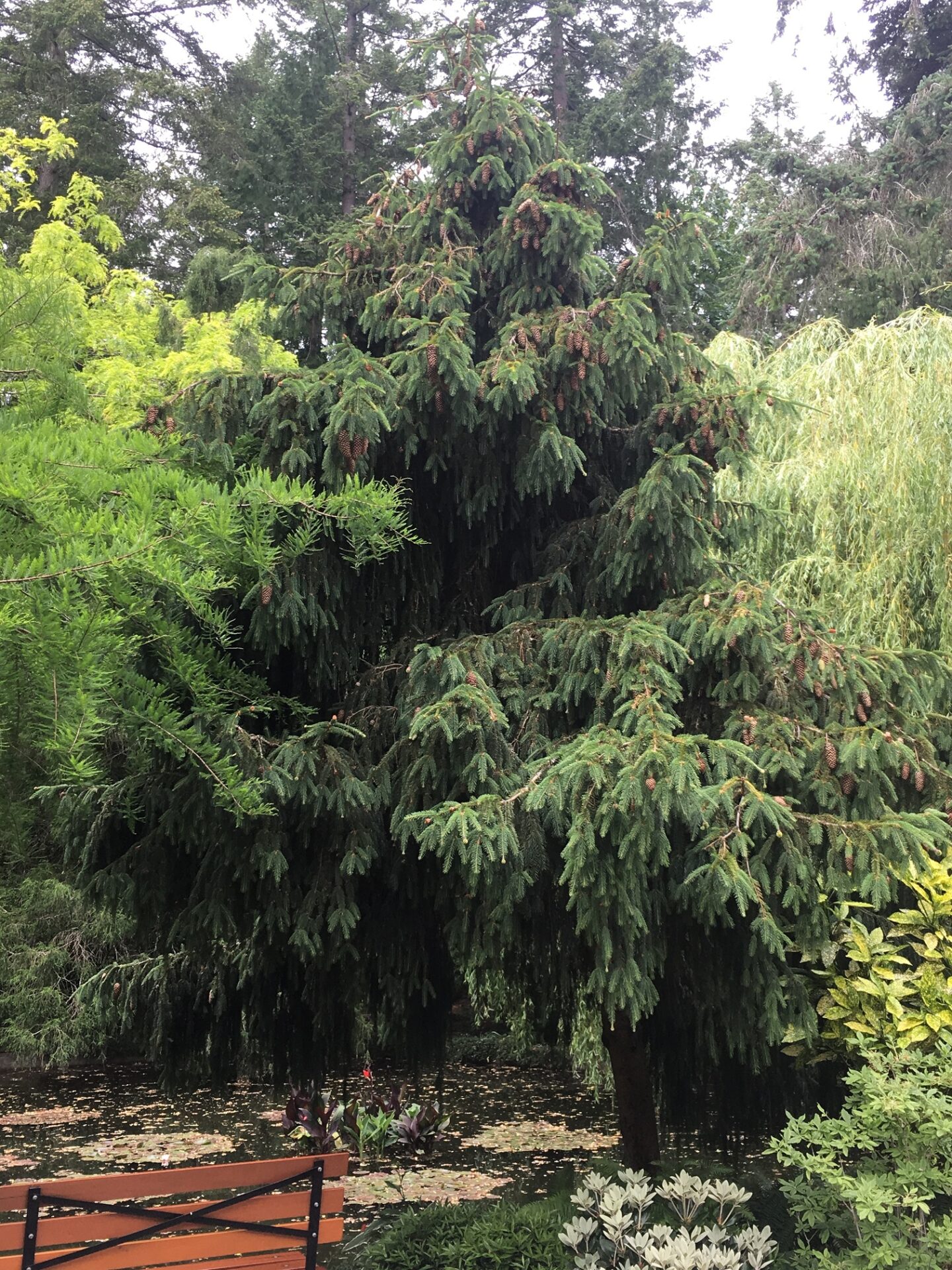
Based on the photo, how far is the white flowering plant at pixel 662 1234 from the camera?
10.5 feet

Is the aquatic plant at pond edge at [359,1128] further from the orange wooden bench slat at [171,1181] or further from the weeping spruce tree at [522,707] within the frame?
the orange wooden bench slat at [171,1181]

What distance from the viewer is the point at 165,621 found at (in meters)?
3.25

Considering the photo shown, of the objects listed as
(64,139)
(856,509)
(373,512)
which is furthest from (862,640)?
(64,139)

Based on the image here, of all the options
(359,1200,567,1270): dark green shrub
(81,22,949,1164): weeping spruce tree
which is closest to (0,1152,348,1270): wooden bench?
(359,1200,567,1270): dark green shrub

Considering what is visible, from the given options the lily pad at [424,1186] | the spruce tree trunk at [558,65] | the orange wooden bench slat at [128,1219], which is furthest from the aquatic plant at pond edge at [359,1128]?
the spruce tree trunk at [558,65]

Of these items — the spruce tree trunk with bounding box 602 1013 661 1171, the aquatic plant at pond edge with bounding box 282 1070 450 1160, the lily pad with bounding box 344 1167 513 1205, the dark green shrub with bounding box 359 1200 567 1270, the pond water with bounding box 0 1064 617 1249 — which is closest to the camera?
the dark green shrub with bounding box 359 1200 567 1270

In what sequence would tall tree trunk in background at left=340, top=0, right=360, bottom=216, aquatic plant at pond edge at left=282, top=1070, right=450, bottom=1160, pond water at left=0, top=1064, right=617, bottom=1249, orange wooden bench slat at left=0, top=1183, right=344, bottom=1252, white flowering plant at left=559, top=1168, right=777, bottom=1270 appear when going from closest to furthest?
1. white flowering plant at left=559, top=1168, right=777, bottom=1270
2. orange wooden bench slat at left=0, top=1183, right=344, bottom=1252
3. pond water at left=0, top=1064, right=617, bottom=1249
4. aquatic plant at pond edge at left=282, top=1070, right=450, bottom=1160
5. tall tree trunk in background at left=340, top=0, right=360, bottom=216

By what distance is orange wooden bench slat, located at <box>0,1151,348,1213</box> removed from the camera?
135 inches

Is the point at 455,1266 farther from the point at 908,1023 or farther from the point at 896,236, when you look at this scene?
the point at 896,236

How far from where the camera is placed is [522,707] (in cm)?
396

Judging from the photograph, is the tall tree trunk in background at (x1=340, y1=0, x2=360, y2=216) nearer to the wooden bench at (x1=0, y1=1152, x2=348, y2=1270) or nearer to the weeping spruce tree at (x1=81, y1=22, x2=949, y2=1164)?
the weeping spruce tree at (x1=81, y1=22, x2=949, y2=1164)

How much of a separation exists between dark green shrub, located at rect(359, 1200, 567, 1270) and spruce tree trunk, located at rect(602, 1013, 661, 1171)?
0.54 meters

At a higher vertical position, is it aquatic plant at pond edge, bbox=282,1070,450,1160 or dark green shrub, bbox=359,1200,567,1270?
dark green shrub, bbox=359,1200,567,1270

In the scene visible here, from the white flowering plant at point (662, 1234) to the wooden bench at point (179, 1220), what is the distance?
86cm
